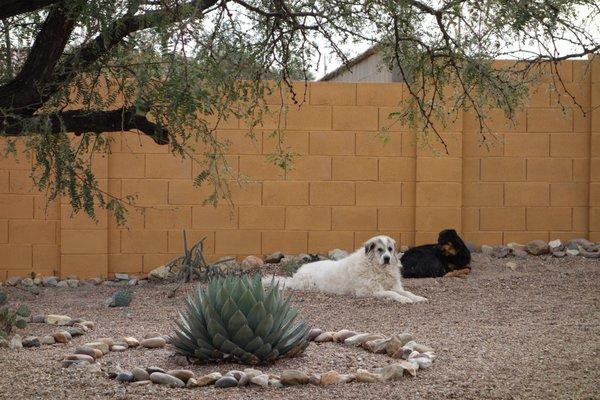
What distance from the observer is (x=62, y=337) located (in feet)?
27.0

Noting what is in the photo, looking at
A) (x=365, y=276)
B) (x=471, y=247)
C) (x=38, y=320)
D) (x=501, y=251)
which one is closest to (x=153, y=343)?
(x=38, y=320)

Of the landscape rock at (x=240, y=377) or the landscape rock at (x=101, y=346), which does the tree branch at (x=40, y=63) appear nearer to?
the landscape rock at (x=240, y=377)

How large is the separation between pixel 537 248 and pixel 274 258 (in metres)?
3.22

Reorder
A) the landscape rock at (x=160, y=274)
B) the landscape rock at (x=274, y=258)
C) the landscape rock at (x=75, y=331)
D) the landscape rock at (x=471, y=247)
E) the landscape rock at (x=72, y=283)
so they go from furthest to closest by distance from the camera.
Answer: the landscape rock at (x=471, y=247) < the landscape rock at (x=274, y=258) < the landscape rock at (x=72, y=283) < the landscape rock at (x=160, y=274) < the landscape rock at (x=75, y=331)

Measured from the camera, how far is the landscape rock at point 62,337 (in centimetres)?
821

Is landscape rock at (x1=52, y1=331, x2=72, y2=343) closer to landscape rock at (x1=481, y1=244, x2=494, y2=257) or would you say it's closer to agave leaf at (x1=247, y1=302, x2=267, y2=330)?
agave leaf at (x1=247, y1=302, x2=267, y2=330)

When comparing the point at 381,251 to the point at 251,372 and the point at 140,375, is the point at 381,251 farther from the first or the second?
the point at 140,375

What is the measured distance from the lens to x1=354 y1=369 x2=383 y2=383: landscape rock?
6.43 metres

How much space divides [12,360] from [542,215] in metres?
7.67

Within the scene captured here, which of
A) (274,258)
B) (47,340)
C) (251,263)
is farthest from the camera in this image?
(274,258)

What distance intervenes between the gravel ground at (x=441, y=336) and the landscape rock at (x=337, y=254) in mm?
1132

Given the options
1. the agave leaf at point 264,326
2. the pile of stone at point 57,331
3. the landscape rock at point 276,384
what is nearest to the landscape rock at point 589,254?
the pile of stone at point 57,331

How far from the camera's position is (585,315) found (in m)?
9.27

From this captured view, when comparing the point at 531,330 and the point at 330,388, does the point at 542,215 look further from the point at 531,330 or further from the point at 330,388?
the point at 330,388
